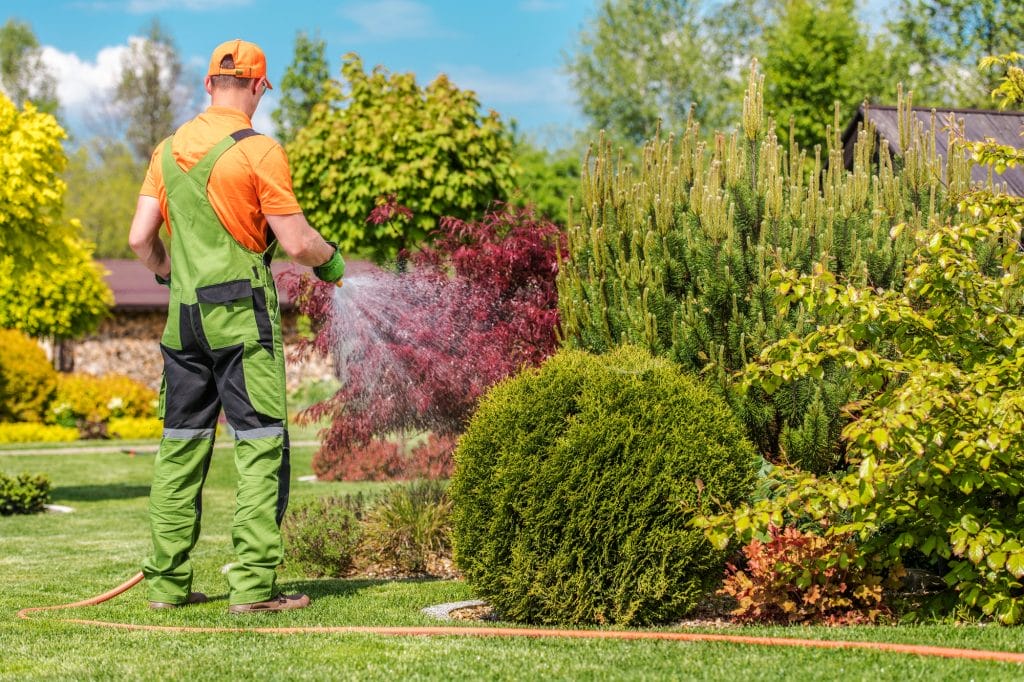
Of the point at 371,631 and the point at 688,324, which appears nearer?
the point at 371,631

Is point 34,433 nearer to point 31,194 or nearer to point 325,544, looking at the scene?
point 31,194

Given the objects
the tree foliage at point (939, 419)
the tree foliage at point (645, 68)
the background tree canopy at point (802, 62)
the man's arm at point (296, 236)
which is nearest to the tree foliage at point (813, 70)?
the background tree canopy at point (802, 62)

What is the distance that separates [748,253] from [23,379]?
19.8 m

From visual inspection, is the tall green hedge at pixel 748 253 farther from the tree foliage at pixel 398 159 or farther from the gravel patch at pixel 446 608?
the tree foliage at pixel 398 159

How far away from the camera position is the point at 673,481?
17.0 ft

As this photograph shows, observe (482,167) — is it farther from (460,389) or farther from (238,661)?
(238,661)

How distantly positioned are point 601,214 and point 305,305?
7.93 feet

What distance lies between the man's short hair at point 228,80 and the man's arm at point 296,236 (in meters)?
0.72

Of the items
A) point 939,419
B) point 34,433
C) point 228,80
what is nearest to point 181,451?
point 228,80

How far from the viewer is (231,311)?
17.7ft

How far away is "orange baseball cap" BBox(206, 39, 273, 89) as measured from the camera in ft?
18.1

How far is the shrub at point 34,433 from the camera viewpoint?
73.0 feet

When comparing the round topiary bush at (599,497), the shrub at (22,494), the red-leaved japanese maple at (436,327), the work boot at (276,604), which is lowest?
the shrub at (22,494)

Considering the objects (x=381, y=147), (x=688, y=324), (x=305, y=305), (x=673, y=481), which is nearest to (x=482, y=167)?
(x=381, y=147)
